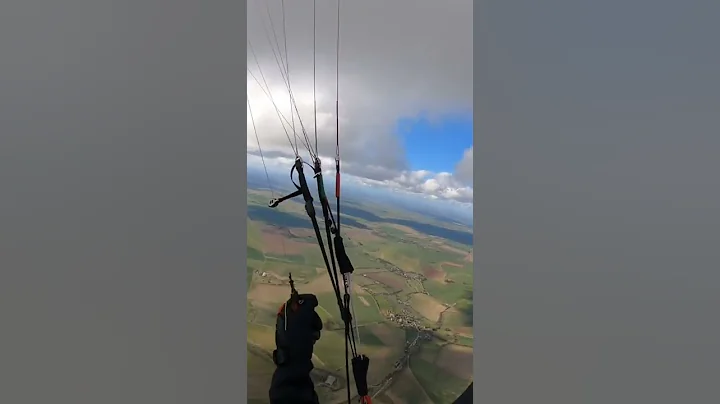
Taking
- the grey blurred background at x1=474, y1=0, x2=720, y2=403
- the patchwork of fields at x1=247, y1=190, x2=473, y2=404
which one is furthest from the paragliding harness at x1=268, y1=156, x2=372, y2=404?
the grey blurred background at x1=474, y1=0, x2=720, y2=403

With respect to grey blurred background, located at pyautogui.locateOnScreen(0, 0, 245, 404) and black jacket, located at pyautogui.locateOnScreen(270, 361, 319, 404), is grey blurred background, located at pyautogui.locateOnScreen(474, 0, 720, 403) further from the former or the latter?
grey blurred background, located at pyautogui.locateOnScreen(0, 0, 245, 404)

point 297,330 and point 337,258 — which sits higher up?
point 337,258

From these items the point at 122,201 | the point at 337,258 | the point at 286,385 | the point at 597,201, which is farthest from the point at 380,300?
the point at 122,201

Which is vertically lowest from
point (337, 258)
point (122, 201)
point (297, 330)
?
point (297, 330)

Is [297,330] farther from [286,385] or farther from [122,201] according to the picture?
[122,201]

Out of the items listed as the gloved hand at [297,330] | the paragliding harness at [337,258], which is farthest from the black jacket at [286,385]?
the paragliding harness at [337,258]
